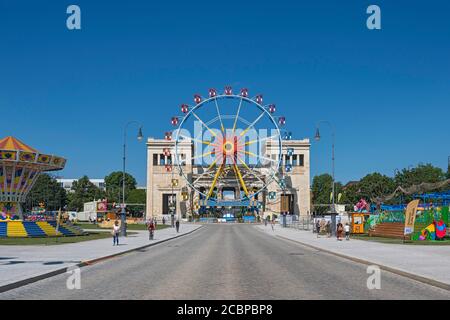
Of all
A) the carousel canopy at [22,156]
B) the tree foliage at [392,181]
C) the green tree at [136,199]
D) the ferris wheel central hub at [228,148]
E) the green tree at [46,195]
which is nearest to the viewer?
the carousel canopy at [22,156]

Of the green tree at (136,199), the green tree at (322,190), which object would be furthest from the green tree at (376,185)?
the green tree at (136,199)

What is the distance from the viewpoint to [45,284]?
50.4 feet

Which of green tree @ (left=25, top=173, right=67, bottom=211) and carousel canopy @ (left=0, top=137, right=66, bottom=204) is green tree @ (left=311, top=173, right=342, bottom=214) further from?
carousel canopy @ (left=0, top=137, right=66, bottom=204)

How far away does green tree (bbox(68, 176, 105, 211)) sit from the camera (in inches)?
6152

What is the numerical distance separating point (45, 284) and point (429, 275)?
11463 millimetres

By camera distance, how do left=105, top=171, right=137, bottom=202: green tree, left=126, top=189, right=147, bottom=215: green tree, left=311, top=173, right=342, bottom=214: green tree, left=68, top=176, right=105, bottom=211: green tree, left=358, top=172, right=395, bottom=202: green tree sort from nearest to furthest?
left=358, top=172, right=395, bottom=202: green tree
left=68, top=176, right=105, bottom=211: green tree
left=126, top=189, right=147, bottom=215: green tree
left=311, top=173, right=342, bottom=214: green tree
left=105, top=171, right=137, bottom=202: green tree

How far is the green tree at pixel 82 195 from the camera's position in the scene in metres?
156

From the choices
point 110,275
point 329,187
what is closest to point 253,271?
point 110,275

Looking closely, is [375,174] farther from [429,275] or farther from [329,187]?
[429,275]

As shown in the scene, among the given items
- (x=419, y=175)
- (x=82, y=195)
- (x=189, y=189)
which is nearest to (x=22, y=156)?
(x=189, y=189)

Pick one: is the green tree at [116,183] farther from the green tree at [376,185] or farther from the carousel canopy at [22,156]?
the carousel canopy at [22,156]

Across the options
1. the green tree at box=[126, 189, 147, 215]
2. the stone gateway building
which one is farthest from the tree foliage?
the green tree at box=[126, 189, 147, 215]
